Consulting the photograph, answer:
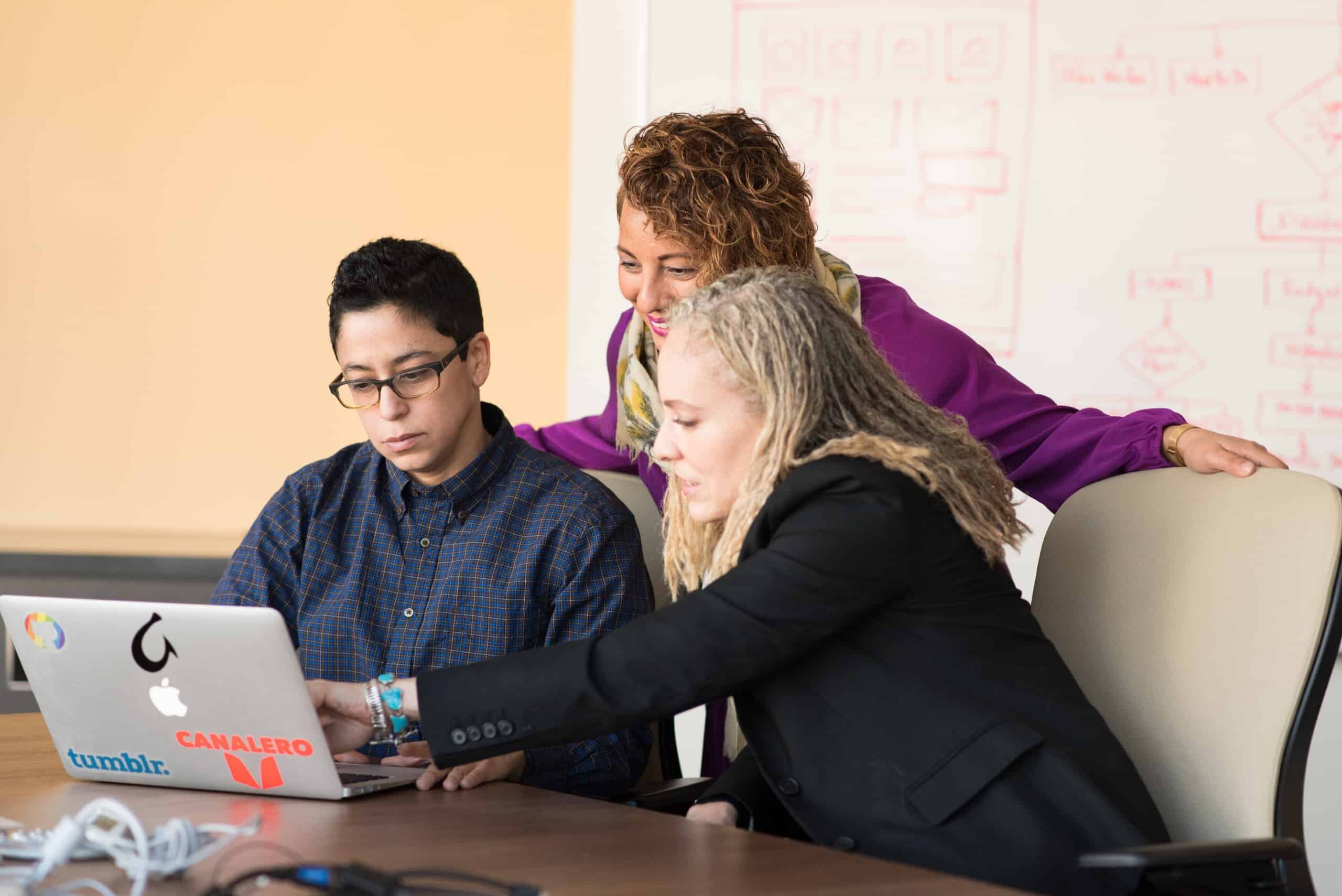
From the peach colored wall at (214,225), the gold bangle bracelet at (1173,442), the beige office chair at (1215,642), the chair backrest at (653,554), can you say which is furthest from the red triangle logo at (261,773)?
the peach colored wall at (214,225)

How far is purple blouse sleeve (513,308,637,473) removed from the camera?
229 centimetres

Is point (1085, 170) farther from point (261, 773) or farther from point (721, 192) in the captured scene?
point (261, 773)

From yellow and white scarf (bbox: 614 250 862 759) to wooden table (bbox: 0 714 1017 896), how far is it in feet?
2.19

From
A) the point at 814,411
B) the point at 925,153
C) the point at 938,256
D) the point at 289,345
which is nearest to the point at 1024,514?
the point at 938,256

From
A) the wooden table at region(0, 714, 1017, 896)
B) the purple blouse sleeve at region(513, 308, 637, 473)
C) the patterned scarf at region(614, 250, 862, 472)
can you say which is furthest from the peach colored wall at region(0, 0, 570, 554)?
the wooden table at region(0, 714, 1017, 896)

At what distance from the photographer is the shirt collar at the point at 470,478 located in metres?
1.85

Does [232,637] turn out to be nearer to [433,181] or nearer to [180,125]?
[433,181]

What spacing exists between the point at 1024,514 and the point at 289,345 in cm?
179

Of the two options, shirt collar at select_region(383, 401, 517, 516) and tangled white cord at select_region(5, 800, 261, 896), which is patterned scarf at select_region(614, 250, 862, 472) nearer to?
shirt collar at select_region(383, 401, 517, 516)

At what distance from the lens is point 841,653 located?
132 centimetres

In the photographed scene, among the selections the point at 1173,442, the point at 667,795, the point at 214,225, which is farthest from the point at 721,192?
the point at 214,225

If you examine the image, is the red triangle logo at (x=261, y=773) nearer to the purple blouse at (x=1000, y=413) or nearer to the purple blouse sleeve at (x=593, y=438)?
the purple blouse at (x=1000, y=413)

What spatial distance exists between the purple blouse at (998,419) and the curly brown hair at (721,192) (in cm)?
20

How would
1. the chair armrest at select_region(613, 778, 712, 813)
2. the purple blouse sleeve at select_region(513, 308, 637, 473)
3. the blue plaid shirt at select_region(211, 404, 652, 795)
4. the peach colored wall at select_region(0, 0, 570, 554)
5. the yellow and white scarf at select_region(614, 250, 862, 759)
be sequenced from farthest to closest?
the peach colored wall at select_region(0, 0, 570, 554) → the purple blouse sleeve at select_region(513, 308, 637, 473) → the yellow and white scarf at select_region(614, 250, 862, 759) → the blue plaid shirt at select_region(211, 404, 652, 795) → the chair armrest at select_region(613, 778, 712, 813)
